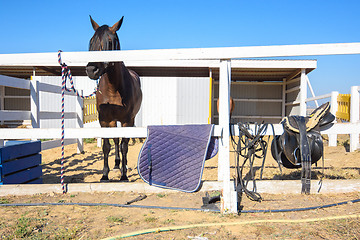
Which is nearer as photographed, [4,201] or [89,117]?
[4,201]

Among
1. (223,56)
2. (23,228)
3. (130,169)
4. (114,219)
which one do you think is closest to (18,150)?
Result: (23,228)

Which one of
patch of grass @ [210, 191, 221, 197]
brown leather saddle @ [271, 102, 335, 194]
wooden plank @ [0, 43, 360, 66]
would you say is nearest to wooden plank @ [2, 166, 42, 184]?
wooden plank @ [0, 43, 360, 66]

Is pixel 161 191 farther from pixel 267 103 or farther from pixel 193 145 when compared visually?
pixel 267 103

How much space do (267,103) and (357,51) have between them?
11668 millimetres

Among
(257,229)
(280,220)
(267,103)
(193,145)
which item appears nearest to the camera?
(257,229)

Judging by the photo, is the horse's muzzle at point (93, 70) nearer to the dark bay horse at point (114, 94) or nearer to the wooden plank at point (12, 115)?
the dark bay horse at point (114, 94)

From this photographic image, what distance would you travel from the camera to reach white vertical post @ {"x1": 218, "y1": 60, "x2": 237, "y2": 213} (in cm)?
238

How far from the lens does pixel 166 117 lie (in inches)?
407

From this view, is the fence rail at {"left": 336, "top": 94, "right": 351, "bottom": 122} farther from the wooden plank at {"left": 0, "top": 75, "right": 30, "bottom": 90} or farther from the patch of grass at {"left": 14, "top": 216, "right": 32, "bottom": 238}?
the wooden plank at {"left": 0, "top": 75, "right": 30, "bottom": 90}

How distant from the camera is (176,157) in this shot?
268 cm

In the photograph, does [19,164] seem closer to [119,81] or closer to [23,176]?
[23,176]

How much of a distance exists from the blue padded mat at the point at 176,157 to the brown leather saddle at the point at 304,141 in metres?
0.89

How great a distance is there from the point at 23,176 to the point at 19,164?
0.59ft

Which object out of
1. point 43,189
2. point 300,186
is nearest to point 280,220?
point 300,186
